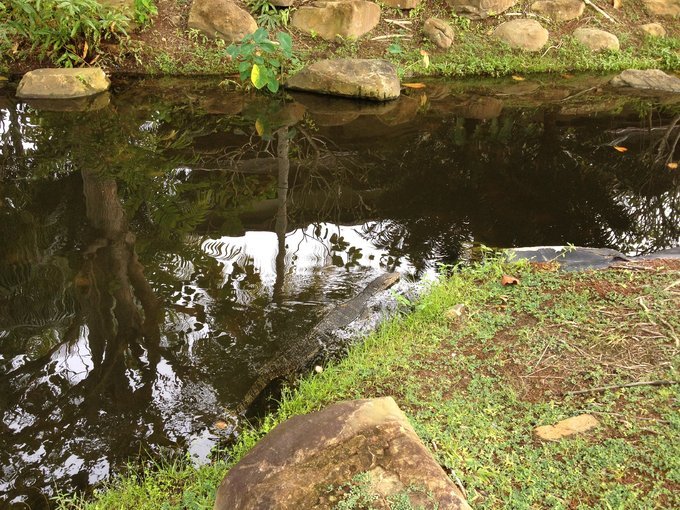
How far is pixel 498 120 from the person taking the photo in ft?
30.1

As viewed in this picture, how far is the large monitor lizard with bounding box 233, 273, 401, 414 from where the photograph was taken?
13.1 ft

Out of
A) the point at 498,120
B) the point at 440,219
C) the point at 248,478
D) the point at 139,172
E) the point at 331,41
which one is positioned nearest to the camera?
the point at 248,478

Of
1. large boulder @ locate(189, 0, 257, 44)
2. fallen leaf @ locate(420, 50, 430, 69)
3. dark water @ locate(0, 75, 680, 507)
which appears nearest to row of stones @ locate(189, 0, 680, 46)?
large boulder @ locate(189, 0, 257, 44)

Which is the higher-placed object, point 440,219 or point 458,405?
point 458,405

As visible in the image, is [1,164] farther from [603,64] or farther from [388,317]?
[603,64]

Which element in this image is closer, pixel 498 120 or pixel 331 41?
pixel 498 120

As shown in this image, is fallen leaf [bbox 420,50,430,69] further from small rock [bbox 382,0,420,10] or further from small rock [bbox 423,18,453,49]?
small rock [bbox 382,0,420,10]

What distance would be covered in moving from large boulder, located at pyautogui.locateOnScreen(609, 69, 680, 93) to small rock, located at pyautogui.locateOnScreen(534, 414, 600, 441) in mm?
9071

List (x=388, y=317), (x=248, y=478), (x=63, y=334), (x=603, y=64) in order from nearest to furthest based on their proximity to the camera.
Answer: (x=248, y=478) < (x=63, y=334) < (x=388, y=317) < (x=603, y=64)

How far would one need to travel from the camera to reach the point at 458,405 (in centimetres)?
342

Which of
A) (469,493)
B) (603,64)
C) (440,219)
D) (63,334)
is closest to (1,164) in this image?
(63,334)

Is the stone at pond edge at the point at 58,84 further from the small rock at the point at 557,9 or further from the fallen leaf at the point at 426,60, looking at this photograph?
the small rock at the point at 557,9

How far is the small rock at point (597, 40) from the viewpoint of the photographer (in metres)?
11.9

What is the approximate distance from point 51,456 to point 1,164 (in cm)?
454
